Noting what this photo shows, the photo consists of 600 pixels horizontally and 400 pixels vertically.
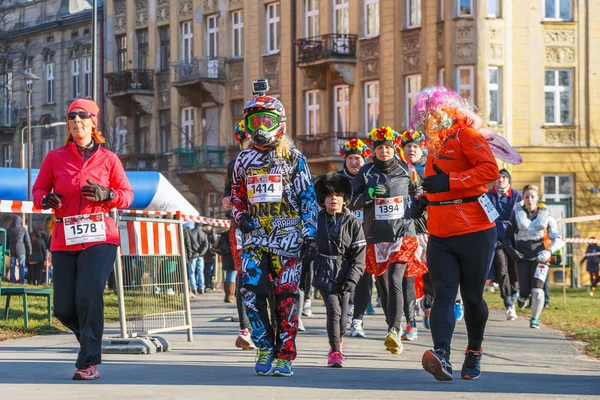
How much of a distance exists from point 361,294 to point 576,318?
6.39m

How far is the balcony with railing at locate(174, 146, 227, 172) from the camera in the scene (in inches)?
2176

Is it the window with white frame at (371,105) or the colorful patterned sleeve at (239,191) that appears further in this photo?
the window with white frame at (371,105)

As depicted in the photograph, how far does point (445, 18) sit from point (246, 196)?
34889mm

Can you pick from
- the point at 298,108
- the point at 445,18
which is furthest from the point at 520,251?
the point at 298,108

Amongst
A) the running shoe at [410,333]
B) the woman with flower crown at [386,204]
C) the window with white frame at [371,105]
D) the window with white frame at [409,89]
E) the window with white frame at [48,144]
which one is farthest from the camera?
the window with white frame at [48,144]

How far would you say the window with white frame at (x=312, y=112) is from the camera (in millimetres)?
51263

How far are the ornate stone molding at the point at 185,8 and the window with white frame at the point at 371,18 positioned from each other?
11041mm

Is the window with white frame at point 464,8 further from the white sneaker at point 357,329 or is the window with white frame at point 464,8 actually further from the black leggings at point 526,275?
the white sneaker at point 357,329

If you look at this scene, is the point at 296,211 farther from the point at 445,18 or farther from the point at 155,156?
the point at 155,156

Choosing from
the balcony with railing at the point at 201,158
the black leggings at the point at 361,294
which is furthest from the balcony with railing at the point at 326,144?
the black leggings at the point at 361,294

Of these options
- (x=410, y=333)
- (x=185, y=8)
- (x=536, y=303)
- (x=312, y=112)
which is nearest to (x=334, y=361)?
(x=410, y=333)

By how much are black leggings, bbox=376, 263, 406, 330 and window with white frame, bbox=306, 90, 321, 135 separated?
123ft

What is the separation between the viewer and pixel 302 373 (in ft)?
34.8

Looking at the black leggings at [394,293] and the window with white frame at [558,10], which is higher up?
the window with white frame at [558,10]
